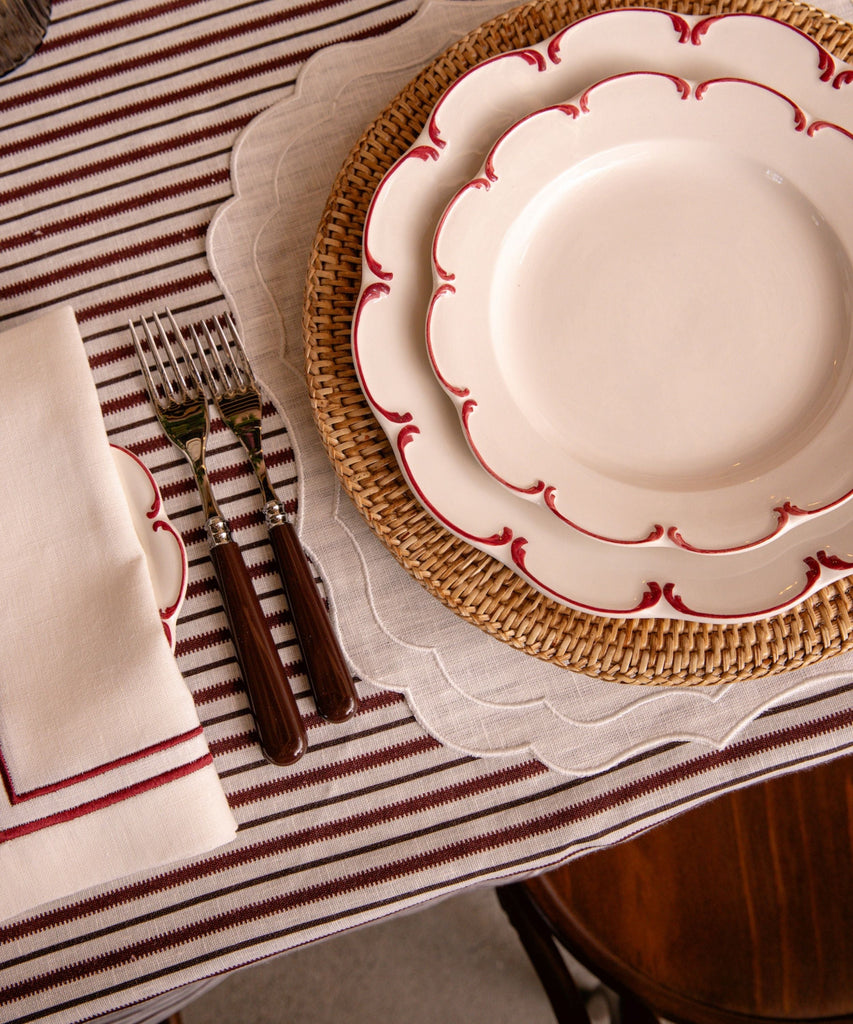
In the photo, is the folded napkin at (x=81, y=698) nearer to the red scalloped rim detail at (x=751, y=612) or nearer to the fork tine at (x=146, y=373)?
the fork tine at (x=146, y=373)

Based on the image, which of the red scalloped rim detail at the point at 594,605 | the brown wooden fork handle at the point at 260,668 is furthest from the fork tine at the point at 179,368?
the red scalloped rim detail at the point at 594,605

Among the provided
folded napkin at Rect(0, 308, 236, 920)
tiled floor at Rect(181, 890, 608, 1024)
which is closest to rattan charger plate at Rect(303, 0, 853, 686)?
folded napkin at Rect(0, 308, 236, 920)

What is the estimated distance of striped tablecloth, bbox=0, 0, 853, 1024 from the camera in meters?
0.51

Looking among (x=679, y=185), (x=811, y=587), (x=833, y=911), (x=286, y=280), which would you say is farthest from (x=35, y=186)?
(x=833, y=911)

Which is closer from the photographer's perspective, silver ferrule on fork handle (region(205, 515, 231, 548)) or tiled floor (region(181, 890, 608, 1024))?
silver ferrule on fork handle (region(205, 515, 231, 548))

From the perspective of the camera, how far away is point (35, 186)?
22.0 inches

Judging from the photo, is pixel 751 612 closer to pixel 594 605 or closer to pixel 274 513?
pixel 594 605

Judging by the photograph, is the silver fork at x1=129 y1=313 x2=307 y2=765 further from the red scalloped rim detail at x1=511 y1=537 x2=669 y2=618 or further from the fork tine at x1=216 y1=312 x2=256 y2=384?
the red scalloped rim detail at x1=511 y1=537 x2=669 y2=618

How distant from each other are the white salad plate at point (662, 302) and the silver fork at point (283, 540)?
0.50 ft

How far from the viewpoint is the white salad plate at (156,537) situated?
0.48m

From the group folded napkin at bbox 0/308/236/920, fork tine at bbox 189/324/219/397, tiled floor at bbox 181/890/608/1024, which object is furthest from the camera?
tiled floor at bbox 181/890/608/1024

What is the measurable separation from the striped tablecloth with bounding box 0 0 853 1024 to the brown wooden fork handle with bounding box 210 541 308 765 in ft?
0.08

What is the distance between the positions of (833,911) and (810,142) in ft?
2.28

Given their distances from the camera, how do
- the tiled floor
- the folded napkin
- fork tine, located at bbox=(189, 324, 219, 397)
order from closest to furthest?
the folded napkin, fork tine, located at bbox=(189, 324, 219, 397), the tiled floor
